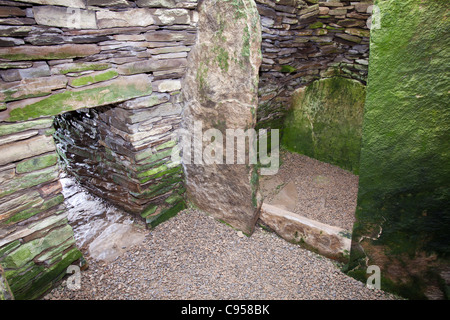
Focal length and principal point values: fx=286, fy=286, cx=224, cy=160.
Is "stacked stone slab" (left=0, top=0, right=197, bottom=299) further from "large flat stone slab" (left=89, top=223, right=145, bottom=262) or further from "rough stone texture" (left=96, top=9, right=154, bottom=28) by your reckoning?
"large flat stone slab" (left=89, top=223, right=145, bottom=262)

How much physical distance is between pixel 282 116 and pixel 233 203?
7.13ft

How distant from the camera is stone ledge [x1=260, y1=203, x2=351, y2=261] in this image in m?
2.76

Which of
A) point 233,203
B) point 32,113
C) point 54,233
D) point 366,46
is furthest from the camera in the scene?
point 366,46

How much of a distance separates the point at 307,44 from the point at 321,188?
6.48 feet

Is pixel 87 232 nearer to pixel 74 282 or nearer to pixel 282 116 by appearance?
pixel 74 282

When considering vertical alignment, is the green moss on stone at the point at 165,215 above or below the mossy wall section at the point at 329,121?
below

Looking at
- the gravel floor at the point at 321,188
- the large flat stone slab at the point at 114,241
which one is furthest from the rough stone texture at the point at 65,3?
the gravel floor at the point at 321,188

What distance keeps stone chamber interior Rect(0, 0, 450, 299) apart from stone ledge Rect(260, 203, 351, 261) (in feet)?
0.04

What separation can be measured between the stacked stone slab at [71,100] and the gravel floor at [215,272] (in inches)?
14.2

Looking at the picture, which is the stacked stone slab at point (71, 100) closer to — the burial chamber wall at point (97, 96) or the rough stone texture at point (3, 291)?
the burial chamber wall at point (97, 96)

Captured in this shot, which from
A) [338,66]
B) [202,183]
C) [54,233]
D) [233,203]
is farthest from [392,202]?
[54,233]

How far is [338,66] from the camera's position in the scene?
4.10 metres

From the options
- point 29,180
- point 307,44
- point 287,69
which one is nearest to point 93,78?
point 29,180

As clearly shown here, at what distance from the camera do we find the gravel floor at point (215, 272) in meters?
2.52
